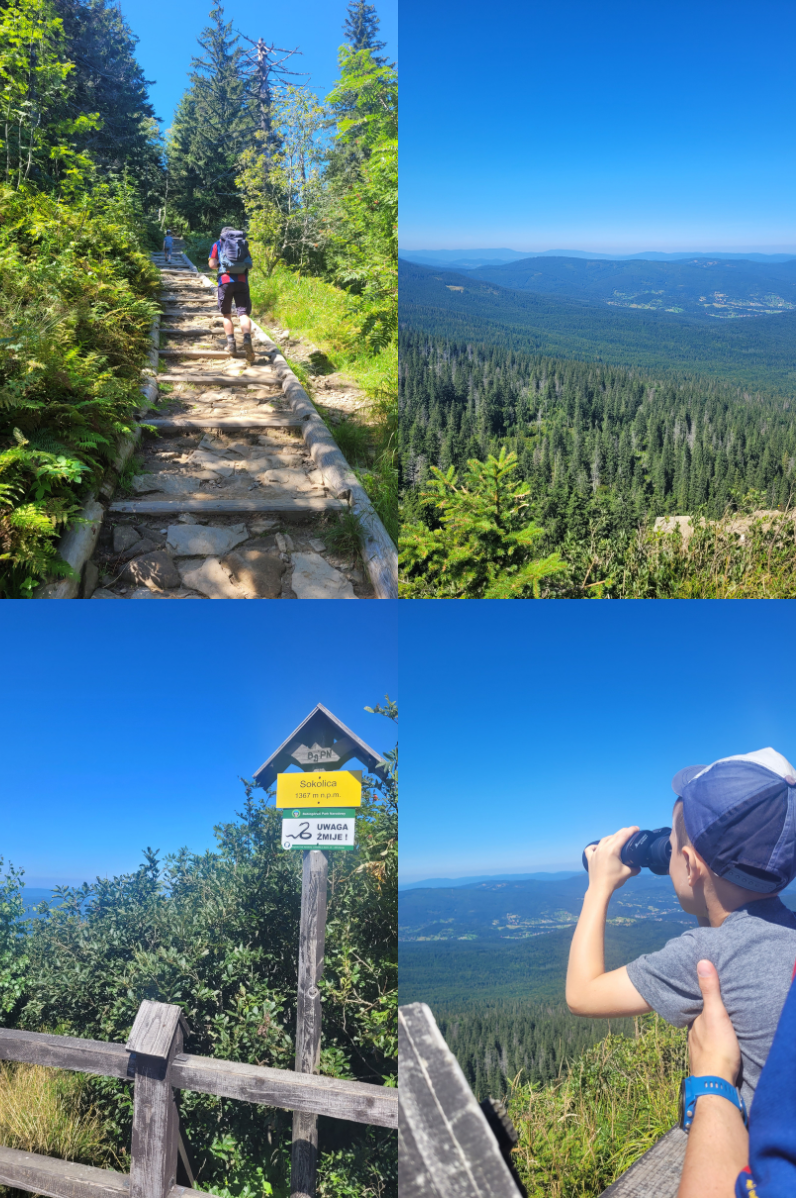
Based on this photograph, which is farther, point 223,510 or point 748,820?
point 223,510

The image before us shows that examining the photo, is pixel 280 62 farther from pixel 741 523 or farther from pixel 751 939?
pixel 751 939

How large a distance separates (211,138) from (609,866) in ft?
28.9

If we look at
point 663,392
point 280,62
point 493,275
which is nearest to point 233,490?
point 493,275

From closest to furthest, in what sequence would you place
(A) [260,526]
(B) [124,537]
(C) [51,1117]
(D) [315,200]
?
(B) [124,537]
(C) [51,1117]
(A) [260,526]
(D) [315,200]

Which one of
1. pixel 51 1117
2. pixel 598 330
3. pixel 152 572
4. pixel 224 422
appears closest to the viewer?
pixel 152 572

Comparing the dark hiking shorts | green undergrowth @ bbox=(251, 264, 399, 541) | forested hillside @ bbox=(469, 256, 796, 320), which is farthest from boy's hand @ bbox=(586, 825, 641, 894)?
the dark hiking shorts

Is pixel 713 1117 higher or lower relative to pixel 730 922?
lower

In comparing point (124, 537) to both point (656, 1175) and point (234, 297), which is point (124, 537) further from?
point (234, 297)

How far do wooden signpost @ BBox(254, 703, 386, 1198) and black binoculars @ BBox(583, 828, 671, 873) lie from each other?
5.13ft

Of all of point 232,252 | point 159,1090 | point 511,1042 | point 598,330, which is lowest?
point 159,1090

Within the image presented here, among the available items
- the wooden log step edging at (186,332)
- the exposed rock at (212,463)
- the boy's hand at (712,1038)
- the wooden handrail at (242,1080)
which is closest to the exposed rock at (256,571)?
the exposed rock at (212,463)

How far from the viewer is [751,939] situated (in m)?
1.77

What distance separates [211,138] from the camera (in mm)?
7598

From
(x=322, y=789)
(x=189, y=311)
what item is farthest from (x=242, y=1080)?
→ (x=189, y=311)
